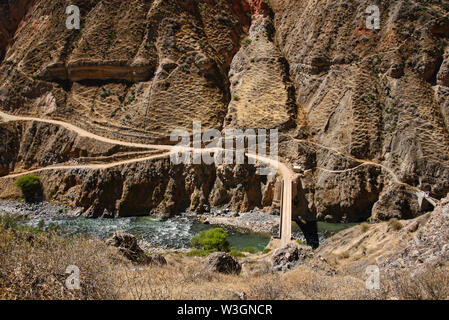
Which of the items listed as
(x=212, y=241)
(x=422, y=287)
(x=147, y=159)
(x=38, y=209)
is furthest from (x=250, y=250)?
(x=38, y=209)

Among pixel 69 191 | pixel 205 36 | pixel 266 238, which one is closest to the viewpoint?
pixel 266 238

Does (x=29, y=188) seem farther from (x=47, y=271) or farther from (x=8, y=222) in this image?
(x=47, y=271)

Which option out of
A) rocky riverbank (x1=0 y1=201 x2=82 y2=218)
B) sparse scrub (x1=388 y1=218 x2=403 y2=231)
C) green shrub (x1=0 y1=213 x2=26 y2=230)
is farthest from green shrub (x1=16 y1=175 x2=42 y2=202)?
sparse scrub (x1=388 y1=218 x2=403 y2=231)

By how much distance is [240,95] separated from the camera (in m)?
47.5

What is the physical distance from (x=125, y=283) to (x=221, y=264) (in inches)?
176

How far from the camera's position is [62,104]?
47844mm

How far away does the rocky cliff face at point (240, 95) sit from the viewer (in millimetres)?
37719

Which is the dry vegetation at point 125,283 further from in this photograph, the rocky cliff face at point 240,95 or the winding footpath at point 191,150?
the rocky cliff face at point 240,95

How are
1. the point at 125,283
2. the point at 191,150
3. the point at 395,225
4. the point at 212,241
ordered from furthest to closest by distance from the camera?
the point at 191,150 < the point at 212,241 < the point at 395,225 < the point at 125,283

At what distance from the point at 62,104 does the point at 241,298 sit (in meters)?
47.4

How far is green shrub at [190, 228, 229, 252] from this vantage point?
28125 millimetres

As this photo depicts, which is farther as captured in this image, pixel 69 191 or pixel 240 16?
pixel 240 16
